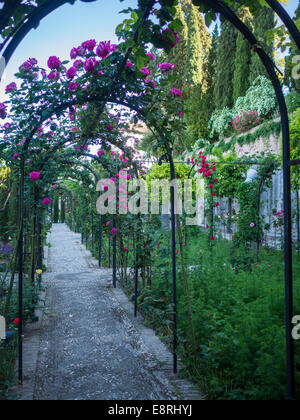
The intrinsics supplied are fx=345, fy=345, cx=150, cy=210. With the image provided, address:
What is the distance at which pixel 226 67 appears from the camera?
58.9 feet

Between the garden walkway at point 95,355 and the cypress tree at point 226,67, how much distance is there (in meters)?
15.4

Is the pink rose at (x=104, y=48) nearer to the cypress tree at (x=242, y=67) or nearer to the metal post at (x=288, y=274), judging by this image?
the metal post at (x=288, y=274)

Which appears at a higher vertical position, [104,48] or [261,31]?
[261,31]

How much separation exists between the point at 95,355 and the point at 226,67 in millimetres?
17893

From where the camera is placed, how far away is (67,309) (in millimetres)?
4312

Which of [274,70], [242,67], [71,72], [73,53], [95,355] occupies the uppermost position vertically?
[242,67]

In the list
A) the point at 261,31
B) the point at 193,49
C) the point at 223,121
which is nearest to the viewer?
the point at 261,31

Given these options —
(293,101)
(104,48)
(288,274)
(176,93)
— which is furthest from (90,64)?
(293,101)

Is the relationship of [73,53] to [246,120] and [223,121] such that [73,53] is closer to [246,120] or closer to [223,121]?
[246,120]

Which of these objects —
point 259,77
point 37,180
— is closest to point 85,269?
point 37,180

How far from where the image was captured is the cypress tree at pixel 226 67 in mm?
17828


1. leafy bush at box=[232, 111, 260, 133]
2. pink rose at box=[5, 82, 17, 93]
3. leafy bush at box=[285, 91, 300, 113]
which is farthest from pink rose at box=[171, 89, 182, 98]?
leafy bush at box=[232, 111, 260, 133]

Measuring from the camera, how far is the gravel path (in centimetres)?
233
